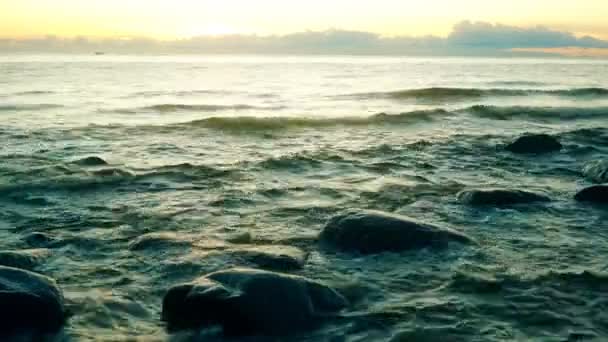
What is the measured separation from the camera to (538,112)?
2303cm

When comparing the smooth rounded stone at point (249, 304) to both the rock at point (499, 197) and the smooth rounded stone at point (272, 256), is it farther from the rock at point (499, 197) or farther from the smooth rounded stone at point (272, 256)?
the rock at point (499, 197)

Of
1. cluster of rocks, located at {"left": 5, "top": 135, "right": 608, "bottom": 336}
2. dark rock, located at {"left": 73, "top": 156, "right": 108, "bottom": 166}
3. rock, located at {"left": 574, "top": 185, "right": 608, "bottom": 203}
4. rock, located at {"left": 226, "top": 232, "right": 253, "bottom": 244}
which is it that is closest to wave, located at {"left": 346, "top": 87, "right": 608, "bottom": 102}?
dark rock, located at {"left": 73, "top": 156, "right": 108, "bottom": 166}

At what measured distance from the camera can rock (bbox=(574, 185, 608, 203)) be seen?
8.64 m

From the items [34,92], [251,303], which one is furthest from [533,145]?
[34,92]

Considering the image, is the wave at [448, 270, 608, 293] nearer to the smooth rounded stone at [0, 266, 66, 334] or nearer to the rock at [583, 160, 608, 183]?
the smooth rounded stone at [0, 266, 66, 334]

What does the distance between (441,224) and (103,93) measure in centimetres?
2700

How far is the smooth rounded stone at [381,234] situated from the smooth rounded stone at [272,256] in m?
0.53

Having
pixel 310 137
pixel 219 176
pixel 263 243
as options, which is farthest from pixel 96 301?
pixel 310 137

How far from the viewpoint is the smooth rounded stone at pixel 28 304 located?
4602 millimetres

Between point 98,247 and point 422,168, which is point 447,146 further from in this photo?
point 98,247

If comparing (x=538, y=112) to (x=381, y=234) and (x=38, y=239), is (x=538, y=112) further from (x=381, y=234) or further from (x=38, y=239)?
(x=38, y=239)

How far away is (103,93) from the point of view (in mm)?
31016

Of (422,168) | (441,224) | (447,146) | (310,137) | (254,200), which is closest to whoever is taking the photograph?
(441,224)

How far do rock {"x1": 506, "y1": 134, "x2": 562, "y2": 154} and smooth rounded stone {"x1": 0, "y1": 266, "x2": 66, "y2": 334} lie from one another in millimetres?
11045
